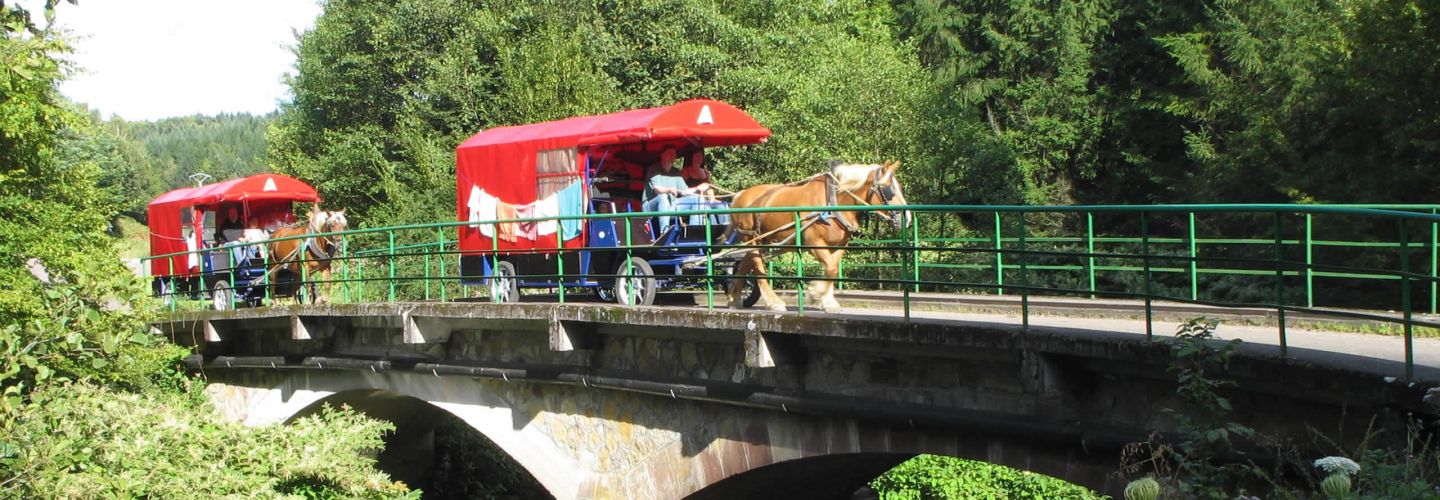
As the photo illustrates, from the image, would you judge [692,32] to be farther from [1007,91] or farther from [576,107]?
[1007,91]

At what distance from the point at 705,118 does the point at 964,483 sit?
1016 cm

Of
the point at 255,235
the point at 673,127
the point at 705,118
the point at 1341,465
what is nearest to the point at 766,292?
the point at 673,127

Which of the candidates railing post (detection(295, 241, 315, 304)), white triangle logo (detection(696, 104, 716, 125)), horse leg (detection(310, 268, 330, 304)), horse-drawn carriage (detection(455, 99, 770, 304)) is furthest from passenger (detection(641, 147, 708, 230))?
horse leg (detection(310, 268, 330, 304))

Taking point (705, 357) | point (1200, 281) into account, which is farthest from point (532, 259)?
point (1200, 281)

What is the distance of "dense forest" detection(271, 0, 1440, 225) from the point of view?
69.9 ft

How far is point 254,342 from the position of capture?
17.9 metres

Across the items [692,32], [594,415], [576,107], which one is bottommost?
[594,415]

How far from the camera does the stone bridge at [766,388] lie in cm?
704

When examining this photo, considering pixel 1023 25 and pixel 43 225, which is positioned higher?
pixel 1023 25

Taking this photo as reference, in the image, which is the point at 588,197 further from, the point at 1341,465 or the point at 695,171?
the point at 1341,465

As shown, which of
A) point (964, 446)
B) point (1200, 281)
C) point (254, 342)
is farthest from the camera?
point (1200, 281)

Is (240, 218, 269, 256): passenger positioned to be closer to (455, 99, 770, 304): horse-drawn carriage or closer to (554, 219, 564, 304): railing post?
(455, 99, 770, 304): horse-drawn carriage

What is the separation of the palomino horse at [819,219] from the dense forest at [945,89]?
39.3 feet

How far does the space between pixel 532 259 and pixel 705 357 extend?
4.47 m
